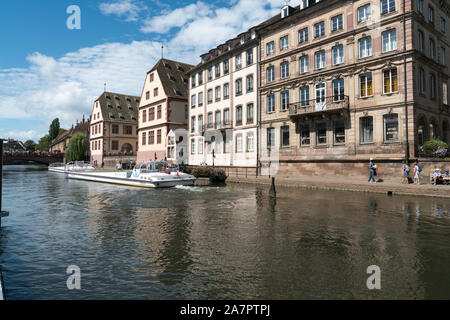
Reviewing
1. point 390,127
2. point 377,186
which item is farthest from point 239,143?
point 377,186

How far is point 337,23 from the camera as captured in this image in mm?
26219

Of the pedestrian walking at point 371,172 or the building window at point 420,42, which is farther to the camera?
the building window at point 420,42

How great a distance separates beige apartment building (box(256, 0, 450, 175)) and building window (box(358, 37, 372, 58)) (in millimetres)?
76

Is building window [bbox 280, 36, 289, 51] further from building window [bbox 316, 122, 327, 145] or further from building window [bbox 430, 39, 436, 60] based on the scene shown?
building window [bbox 430, 39, 436, 60]

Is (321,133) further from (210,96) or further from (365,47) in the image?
(210,96)

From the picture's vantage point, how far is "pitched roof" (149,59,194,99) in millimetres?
48625

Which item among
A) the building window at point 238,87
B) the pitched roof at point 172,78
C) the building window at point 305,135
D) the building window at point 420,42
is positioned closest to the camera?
the building window at point 420,42

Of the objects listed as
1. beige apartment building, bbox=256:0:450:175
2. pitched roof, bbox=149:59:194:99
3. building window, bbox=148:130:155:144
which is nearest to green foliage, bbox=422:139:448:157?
beige apartment building, bbox=256:0:450:175

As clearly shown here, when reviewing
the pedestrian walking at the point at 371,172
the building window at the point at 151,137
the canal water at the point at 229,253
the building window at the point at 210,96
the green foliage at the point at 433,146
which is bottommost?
the canal water at the point at 229,253

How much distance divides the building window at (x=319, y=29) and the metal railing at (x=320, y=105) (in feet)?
19.3

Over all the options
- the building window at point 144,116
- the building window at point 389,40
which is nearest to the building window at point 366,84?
the building window at point 389,40

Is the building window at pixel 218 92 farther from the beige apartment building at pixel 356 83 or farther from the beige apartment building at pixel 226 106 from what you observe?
the beige apartment building at pixel 356 83

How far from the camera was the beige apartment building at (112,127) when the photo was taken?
67438 mm
